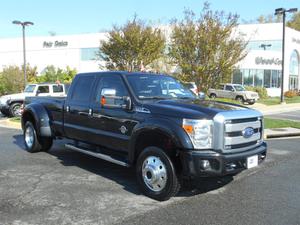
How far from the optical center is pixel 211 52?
20.1m

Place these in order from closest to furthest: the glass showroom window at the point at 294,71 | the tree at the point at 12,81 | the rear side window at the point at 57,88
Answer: the rear side window at the point at 57,88, the tree at the point at 12,81, the glass showroom window at the point at 294,71

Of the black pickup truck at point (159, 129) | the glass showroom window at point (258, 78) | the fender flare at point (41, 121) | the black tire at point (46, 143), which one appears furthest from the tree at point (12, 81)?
the black pickup truck at point (159, 129)

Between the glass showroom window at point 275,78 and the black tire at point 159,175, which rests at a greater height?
the glass showroom window at point 275,78

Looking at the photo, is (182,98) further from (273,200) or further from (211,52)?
(211,52)

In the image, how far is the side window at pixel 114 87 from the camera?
6.45 m

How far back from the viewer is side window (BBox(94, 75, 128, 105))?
6449mm

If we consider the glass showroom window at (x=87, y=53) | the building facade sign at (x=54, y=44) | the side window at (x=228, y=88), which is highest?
the building facade sign at (x=54, y=44)

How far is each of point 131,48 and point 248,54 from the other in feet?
67.1

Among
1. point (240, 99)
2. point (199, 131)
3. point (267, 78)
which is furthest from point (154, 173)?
point (267, 78)

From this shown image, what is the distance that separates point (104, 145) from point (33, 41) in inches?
2297

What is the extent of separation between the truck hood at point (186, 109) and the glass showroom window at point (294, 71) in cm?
4722

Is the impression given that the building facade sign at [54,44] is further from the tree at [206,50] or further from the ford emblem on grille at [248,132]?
the ford emblem on grille at [248,132]

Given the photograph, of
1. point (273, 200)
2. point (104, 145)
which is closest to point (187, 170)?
point (273, 200)

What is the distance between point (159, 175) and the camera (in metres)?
5.69
